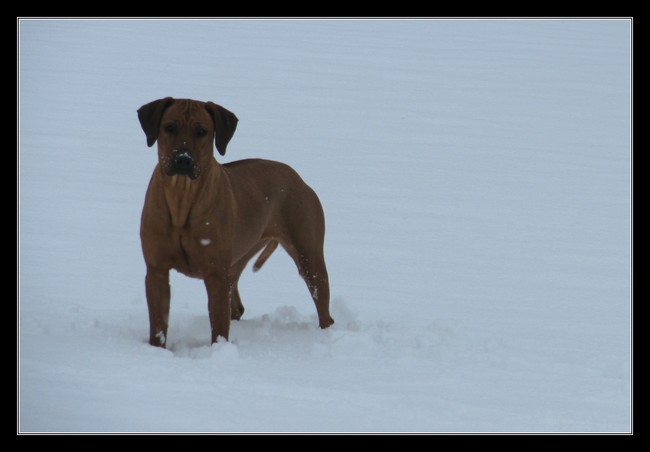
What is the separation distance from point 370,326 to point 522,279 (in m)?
2.74

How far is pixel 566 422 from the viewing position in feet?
15.3

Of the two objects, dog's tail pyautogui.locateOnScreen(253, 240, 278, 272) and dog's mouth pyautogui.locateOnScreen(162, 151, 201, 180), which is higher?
dog's mouth pyautogui.locateOnScreen(162, 151, 201, 180)

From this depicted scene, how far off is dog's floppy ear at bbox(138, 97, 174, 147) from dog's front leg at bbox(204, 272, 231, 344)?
88 cm

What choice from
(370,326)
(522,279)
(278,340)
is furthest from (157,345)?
(522,279)

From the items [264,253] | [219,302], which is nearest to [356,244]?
[264,253]

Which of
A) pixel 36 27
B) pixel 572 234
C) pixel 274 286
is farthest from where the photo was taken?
pixel 36 27

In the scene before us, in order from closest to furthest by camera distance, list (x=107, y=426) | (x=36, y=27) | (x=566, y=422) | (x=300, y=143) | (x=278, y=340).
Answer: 1. (x=107, y=426)
2. (x=566, y=422)
3. (x=278, y=340)
4. (x=300, y=143)
5. (x=36, y=27)

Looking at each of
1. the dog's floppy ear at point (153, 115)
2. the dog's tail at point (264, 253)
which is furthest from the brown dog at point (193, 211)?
the dog's tail at point (264, 253)

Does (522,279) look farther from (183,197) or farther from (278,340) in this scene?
(183,197)

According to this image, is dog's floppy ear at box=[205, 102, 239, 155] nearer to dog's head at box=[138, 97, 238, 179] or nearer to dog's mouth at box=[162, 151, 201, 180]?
dog's head at box=[138, 97, 238, 179]

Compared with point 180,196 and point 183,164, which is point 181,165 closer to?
point 183,164

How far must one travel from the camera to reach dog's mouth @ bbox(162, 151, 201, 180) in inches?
216

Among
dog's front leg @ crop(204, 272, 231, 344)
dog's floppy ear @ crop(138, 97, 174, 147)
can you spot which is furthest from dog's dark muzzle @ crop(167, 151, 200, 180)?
dog's front leg @ crop(204, 272, 231, 344)

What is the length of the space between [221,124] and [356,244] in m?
4.61
